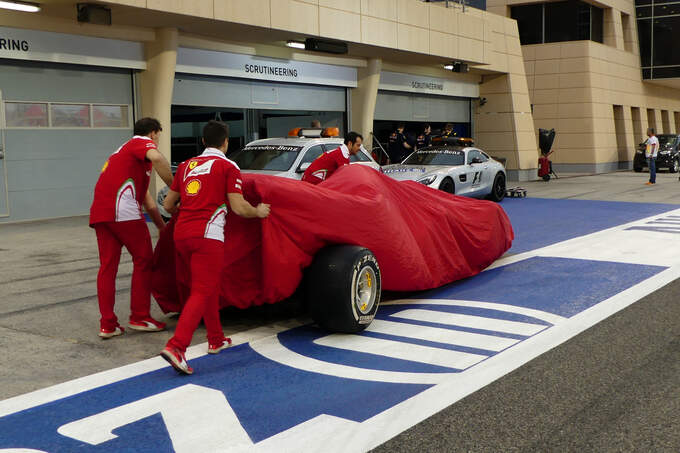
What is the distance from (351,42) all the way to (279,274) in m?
15.4

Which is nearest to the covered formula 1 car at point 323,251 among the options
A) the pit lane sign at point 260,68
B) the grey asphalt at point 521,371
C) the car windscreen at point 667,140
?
the grey asphalt at point 521,371

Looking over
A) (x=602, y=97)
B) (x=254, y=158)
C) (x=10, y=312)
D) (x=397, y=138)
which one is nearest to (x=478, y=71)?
(x=397, y=138)

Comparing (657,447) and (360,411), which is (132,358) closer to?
(360,411)

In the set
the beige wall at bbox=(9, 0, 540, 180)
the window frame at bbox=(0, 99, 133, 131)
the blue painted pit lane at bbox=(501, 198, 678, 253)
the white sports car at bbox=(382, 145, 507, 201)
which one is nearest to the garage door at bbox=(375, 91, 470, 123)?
the beige wall at bbox=(9, 0, 540, 180)

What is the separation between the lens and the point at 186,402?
4.72m

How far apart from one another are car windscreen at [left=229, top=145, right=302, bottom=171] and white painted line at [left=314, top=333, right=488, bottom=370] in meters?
7.80

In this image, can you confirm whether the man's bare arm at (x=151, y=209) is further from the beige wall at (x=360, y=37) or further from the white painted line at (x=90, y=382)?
the beige wall at (x=360, y=37)

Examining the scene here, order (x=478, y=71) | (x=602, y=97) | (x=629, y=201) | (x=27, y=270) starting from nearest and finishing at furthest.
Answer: (x=27, y=270) → (x=629, y=201) → (x=478, y=71) → (x=602, y=97)

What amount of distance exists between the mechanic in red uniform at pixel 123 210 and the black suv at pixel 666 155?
31444mm

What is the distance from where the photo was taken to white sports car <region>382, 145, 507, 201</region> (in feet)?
54.7

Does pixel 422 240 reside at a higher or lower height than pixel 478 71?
lower

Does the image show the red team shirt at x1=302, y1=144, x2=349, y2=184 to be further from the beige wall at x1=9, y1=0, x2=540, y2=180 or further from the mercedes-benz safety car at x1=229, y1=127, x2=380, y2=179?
the beige wall at x1=9, y1=0, x2=540, y2=180

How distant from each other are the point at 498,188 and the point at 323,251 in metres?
13.9

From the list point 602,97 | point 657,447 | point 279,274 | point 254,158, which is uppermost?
point 602,97
